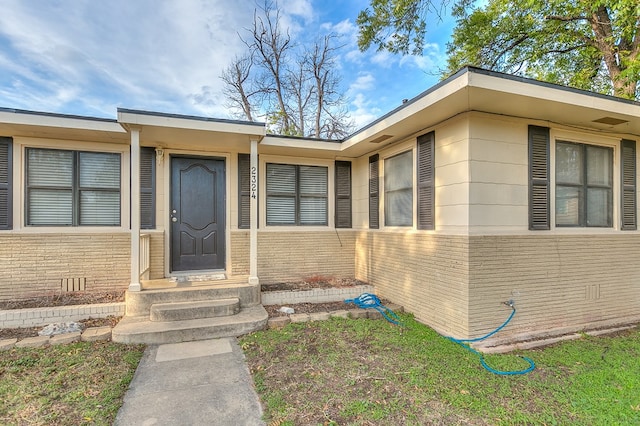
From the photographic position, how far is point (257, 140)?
14.6ft

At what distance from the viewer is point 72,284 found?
457cm

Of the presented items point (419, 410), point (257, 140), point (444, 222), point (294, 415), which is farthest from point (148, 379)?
point (444, 222)

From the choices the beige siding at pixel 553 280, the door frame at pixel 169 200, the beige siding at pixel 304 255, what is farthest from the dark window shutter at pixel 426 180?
the door frame at pixel 169 200

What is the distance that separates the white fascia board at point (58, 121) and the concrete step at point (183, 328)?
2633mm

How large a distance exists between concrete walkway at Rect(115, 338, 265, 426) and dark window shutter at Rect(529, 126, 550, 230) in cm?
368

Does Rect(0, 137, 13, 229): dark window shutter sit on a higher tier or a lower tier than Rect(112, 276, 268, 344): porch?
higher

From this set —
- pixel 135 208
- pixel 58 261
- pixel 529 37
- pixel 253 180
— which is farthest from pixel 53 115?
pixel 529 37

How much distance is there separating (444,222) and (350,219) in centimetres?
245

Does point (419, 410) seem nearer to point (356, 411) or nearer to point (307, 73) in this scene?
point (356, 411)

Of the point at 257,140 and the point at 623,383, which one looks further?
the point at 257,140

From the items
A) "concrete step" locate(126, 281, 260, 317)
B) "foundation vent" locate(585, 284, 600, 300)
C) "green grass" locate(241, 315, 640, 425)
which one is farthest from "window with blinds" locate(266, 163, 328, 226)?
"foundation vent" locate(585, 284, 600, 300)

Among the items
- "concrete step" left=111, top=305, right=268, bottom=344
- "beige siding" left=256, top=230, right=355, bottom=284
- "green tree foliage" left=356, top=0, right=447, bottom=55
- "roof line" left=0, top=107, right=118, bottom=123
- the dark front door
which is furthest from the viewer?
"green tree foliage" left=356, top=0, right=447, bottom=55

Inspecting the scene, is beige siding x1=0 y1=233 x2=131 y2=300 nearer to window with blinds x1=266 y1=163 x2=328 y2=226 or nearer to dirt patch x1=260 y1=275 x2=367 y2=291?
dirt patch x1=260 y1=275 x2=367 y2=291

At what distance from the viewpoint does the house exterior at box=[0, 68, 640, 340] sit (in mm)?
3494
